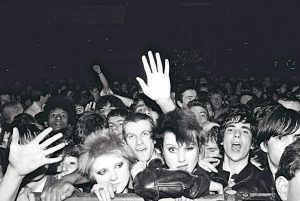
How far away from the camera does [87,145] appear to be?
314 centimetres

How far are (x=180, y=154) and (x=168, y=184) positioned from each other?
3.56ft

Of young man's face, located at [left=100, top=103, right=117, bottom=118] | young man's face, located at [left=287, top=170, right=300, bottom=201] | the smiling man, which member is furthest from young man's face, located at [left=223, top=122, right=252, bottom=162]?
young man's face, located at [left=100, top=103, right=117, bottom=118]

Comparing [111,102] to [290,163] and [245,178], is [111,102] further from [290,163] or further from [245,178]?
[290,163]

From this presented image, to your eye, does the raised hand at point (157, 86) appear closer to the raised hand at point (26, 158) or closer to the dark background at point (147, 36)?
the raised hand at point (26, 158)

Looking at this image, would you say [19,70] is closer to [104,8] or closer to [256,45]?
[104,8]

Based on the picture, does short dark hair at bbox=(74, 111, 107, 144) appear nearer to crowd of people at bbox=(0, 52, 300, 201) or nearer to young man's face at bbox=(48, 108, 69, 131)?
crowd of people at bbox=(0, 52, 300, 201)

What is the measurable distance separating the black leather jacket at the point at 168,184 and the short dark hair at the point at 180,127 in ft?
3.39

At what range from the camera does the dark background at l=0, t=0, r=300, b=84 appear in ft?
49.7

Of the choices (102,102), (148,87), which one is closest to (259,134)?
(148,87)

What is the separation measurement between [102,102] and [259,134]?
282cm

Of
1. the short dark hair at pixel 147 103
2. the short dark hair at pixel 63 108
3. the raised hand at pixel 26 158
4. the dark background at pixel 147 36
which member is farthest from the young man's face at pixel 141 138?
the dark background at pixel 147 36

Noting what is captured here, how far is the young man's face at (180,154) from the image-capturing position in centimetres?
288

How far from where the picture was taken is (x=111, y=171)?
9.51ft

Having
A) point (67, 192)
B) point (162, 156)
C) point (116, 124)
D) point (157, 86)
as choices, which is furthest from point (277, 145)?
point (116, 124)
